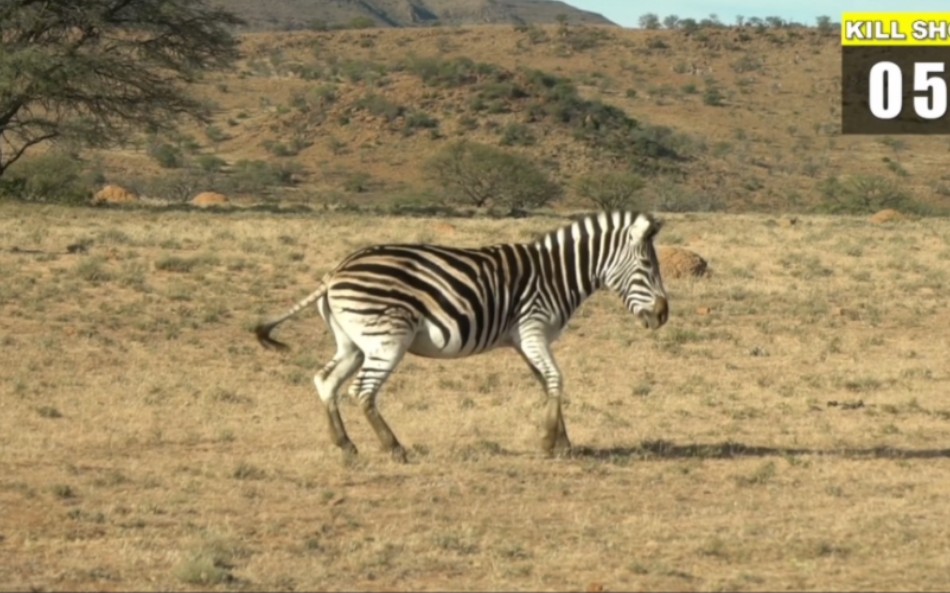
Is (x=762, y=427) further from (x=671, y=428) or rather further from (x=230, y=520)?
(x=230, y=520)

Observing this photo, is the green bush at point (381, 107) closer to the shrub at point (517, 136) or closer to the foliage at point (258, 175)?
the shrub at point (517, 136)

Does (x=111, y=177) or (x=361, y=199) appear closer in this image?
(x=361, y=199)

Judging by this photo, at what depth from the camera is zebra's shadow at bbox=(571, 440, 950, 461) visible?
13.1 meters

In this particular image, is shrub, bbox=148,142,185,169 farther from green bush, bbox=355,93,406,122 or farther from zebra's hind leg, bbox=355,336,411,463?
zebra's hind leg, bbox=355,336,411,463

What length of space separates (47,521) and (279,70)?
2995 inches

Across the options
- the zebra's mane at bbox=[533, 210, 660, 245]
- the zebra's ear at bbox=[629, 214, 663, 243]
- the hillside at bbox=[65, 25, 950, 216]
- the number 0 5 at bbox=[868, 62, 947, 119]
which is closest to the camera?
the zebra's ear at bbox=[629, 214, 663, 243]

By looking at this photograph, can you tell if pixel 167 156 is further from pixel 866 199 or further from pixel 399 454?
pixel 399 454

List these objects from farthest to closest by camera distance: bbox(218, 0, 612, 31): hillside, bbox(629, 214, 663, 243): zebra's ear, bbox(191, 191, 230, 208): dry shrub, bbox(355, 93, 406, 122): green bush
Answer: bbox(218, 0, 612, 31): hillside, bbox(355, 93, 406, 122): green bush, bbox(191, 191, 230, 208): dry shrub, bbox(629, 214, 663, 243): zebra's ear

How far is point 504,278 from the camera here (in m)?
12.9

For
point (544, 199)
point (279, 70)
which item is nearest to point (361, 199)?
point (544, 199)

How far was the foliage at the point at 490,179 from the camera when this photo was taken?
49000 millimetres

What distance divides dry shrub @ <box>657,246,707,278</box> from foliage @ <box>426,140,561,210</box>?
20.9 metres

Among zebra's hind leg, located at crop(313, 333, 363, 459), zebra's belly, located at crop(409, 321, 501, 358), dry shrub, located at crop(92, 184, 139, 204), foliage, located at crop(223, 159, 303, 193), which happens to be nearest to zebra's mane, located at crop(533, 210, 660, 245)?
zebra's belly, located at crop(409, 321, 501, 358)

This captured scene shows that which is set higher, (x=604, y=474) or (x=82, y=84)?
(x=82, y=84)
